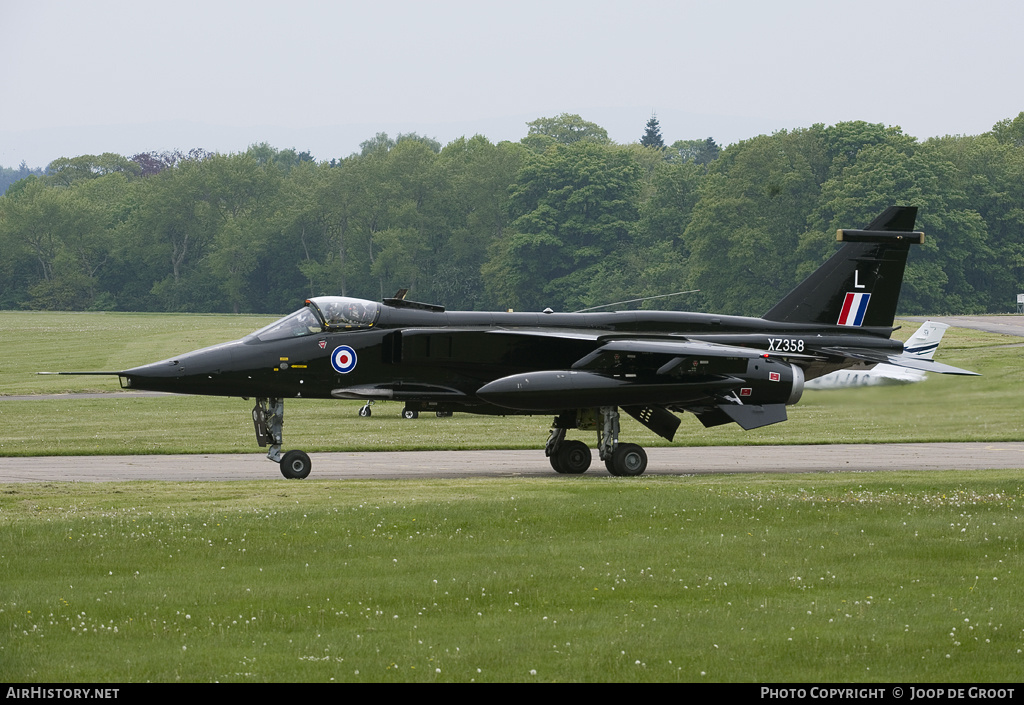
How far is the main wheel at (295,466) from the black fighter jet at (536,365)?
0.08 feet

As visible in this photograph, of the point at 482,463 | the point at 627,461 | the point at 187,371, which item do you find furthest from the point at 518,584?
the point at 482,463

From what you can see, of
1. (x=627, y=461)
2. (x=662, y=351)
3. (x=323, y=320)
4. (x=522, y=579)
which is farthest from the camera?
(x=627, y=461)

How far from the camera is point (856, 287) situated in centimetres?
2491

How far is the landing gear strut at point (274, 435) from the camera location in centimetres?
2197

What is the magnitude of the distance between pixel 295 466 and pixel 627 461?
244 inches

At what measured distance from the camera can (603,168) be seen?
111 m

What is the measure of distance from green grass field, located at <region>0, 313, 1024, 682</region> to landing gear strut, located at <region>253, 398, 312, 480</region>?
146 centimetres

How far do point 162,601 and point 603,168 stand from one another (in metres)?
102

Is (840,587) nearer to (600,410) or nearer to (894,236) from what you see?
(600,410)

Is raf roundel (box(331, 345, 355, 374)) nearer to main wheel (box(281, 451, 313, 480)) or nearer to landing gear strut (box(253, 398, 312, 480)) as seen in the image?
landing gear strut (box(253, 398, 312, 480))

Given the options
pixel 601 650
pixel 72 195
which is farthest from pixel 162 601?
pixel 72 195

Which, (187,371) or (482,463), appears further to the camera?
(482,463)

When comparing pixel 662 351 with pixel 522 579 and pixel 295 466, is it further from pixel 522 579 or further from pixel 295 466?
pixel 522 579

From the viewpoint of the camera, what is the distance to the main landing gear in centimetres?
2281
